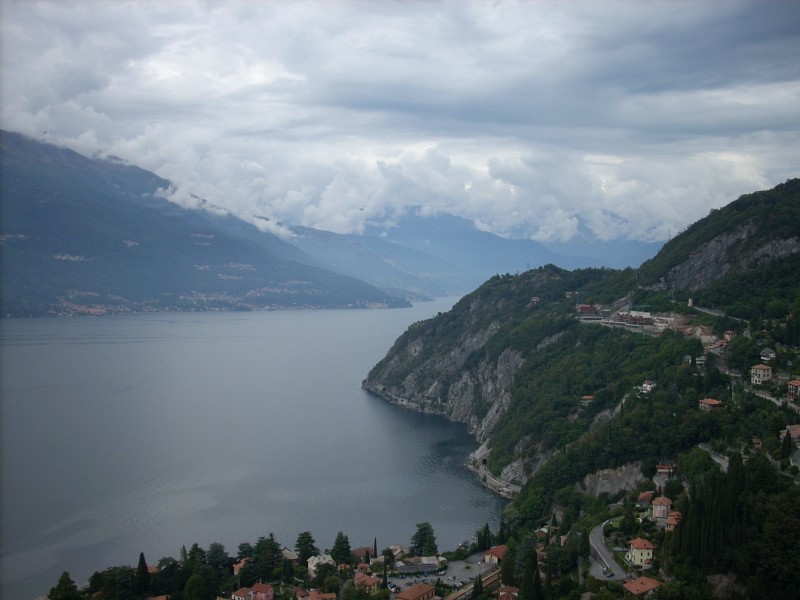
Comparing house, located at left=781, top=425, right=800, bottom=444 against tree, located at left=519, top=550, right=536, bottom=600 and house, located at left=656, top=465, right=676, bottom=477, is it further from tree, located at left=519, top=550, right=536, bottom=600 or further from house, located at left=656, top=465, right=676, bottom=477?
tree, located at left=519, top=550, right=536, bottom=600

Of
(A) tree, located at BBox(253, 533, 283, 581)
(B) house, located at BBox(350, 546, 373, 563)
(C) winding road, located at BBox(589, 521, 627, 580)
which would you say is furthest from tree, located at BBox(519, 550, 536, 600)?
(A) tree, located at BBox(253, 533, 283, 581)

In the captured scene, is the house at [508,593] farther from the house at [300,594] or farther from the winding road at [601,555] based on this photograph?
the house at [300,594]

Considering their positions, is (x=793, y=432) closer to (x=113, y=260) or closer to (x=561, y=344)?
(x=561, y=344)

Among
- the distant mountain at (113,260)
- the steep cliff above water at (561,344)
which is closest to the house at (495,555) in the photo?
the steep cliff above water at (561,344)

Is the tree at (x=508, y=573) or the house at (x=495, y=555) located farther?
the house at (x=495, y=555)

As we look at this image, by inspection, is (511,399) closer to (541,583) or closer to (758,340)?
(758,340)

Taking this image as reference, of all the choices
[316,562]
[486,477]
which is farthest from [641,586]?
[486,477]

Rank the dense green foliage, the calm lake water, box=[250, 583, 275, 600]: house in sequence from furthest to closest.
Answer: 1. the dense green foliage
2. the calm lake water
3. box=[250, 583, 275, 600]: house
